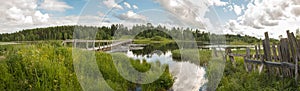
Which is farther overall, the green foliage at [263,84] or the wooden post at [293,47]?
the green foliage at [263,84]

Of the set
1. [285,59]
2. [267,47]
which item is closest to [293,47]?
[285,59]

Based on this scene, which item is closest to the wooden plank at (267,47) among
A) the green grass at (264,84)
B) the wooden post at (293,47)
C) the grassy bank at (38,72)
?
the green grass at (264,84)

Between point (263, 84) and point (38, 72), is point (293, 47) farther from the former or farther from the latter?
point (38, 72)

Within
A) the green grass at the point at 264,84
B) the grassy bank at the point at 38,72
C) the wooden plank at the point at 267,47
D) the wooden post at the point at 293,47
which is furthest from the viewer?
the wooden plank at the point at 267,47

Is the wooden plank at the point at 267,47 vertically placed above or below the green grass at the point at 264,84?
above

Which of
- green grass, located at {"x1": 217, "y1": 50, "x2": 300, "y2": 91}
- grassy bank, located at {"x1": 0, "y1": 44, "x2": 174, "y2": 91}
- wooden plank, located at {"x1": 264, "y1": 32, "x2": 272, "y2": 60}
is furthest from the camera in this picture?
wooden plank, located at {"x1": 264, "y1": 32, "x2": 272, "y2": 60}

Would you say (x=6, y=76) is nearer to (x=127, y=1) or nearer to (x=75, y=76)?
(x=75, y=76)

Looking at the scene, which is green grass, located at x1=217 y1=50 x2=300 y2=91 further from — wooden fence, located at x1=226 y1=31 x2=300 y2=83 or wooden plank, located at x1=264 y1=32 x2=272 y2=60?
wooden plank, located at x1=264 y1=32 x2=272 y2=60

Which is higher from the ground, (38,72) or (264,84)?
(38,72)

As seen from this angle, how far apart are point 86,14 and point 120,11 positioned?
7.47 feet

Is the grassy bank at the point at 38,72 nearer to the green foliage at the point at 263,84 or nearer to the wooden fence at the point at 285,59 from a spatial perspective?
the green foliage at the point at 263,84

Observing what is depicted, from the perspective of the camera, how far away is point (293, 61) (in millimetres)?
7441

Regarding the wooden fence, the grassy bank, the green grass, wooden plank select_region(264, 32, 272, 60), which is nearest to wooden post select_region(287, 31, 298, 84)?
the wooden fence

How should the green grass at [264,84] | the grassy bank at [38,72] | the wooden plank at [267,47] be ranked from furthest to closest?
the wooden plank at [267,47] < the green grass at [264,84] < the grassy bank at [38,72]
